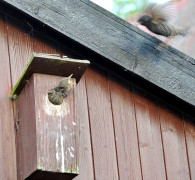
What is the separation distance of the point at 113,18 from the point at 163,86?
0.42 m

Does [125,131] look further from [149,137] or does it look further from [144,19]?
[144,19]

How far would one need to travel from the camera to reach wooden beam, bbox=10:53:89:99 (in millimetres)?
2850

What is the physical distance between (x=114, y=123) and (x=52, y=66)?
1.96ft

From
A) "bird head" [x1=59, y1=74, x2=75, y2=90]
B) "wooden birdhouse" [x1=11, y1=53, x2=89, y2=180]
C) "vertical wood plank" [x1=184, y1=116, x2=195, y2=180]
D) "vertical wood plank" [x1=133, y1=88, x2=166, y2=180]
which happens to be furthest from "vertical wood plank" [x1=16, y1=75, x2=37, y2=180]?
"vertical wood plank" [x1=184, y1=116, x2=195, y2=180]

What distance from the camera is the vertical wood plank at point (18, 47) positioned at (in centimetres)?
321

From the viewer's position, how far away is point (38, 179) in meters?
2.81

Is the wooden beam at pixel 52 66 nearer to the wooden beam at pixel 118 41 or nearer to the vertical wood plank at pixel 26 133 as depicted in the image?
the vertical wood plank at pixel 26 133

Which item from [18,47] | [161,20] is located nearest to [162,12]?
[161,20]

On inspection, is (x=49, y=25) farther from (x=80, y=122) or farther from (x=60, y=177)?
(x=60, y=177)

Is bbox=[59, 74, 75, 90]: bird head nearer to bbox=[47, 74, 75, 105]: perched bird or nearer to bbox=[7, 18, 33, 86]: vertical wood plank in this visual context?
bbox=[47, 74, 75, 105]: perched bird

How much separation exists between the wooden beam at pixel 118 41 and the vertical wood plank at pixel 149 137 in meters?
0.20

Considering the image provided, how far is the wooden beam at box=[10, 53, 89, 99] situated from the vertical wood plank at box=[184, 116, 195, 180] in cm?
80

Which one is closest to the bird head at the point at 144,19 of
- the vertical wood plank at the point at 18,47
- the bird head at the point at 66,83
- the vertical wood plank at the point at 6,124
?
the vertical wood plank at the point at 18,47

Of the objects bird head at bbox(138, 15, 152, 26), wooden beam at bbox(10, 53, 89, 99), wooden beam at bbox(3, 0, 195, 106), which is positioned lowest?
wooden beam at bbox(10, 53, 89, 99)
